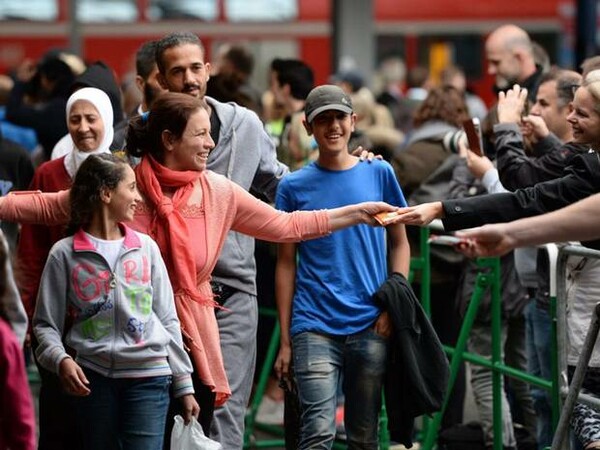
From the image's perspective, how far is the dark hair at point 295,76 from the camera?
34.6 feet

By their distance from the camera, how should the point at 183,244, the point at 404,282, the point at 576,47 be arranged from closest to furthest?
the point at 183,244, the point at 404,282, the point at 576,47

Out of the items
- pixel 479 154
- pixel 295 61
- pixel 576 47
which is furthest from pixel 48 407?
pixel 576 47

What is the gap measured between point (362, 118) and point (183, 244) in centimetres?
654

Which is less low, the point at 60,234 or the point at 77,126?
the point at 77,126

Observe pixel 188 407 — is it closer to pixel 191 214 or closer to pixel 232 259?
pixel 191 214

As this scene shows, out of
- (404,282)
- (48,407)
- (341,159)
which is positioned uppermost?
(341,159)

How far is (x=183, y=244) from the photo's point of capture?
6.00 metres

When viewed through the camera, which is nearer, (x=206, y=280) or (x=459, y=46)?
(x=206, y=280)

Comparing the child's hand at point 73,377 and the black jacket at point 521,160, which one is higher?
the black jacket at point 521,160

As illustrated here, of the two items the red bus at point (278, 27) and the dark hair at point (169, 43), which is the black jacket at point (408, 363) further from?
the red bus at point (278, 27)

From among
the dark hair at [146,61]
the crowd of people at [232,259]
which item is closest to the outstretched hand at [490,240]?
the crowd of people at [232,259]

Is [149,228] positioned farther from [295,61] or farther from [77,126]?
[295,61]

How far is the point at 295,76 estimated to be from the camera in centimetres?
1057

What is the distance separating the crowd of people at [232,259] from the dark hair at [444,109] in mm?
1668
